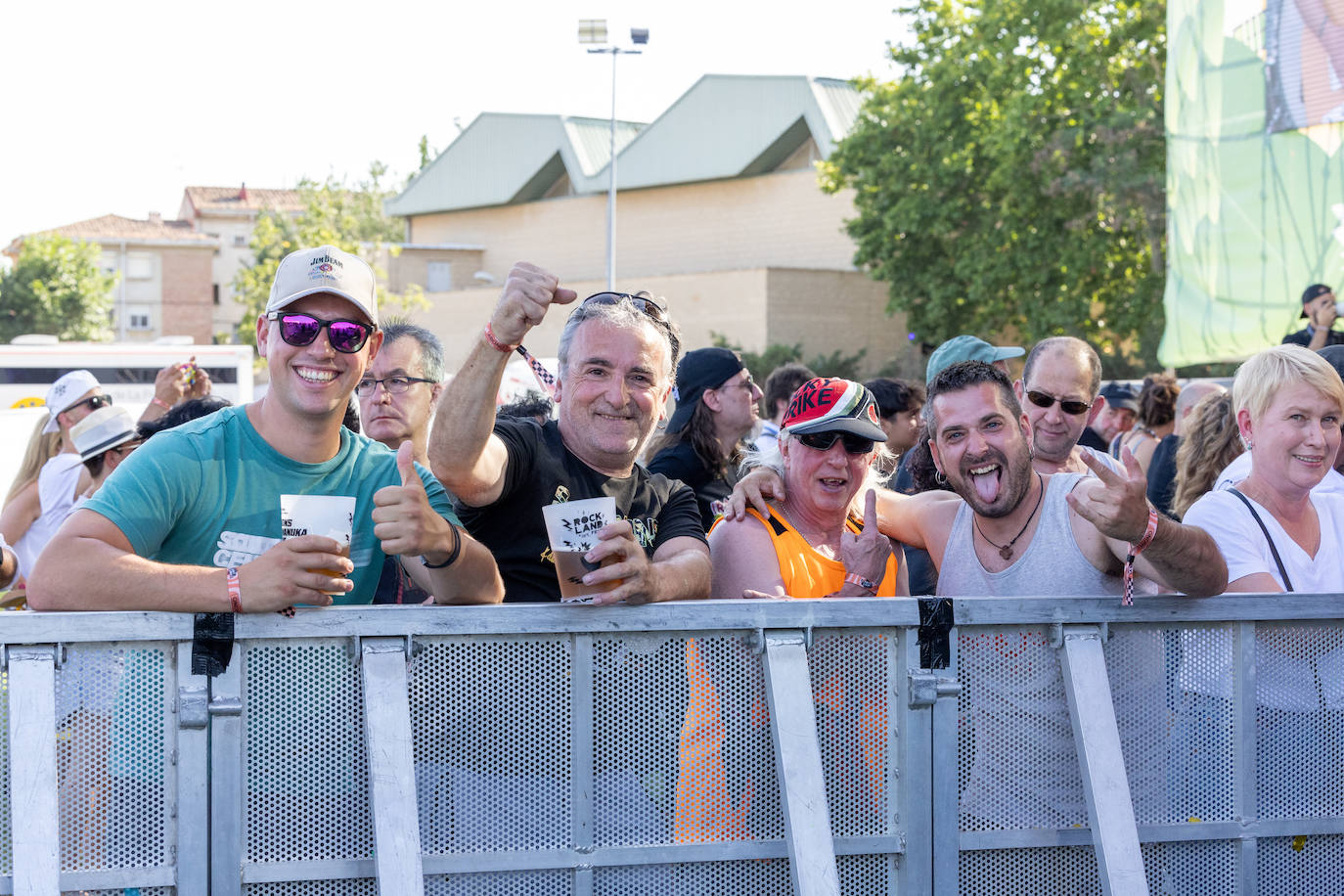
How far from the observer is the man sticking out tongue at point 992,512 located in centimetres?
342

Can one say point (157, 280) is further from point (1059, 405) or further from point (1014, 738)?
point (1014, 738)

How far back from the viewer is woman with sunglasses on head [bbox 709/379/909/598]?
11.3ft

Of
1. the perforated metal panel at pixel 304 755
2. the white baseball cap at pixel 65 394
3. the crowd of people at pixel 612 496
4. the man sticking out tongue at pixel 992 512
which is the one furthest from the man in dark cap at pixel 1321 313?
the white baseball cap at pixel 65 394

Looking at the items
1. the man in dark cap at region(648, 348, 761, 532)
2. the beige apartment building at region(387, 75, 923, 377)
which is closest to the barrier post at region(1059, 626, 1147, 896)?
the man in dark cap at region(648, 348, 761, 532)

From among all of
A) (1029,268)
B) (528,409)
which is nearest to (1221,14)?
(528,409)

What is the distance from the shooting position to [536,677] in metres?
2.70

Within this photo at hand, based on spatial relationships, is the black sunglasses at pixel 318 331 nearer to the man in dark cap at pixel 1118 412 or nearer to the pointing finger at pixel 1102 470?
the pointing finger at pixel 1102 470

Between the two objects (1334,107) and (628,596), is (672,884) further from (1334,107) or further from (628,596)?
(1334,107)

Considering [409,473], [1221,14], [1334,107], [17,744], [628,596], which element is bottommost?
[17,744]

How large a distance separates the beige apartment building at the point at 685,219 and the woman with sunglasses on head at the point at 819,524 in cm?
3518

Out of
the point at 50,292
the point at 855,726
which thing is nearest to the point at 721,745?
the point at 855,726

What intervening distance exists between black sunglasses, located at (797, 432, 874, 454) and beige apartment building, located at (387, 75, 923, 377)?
1386 inches

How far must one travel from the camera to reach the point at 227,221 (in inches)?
3851

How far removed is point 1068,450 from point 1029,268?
28.6 m
